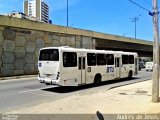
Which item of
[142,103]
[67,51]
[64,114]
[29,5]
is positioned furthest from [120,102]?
[29,5]

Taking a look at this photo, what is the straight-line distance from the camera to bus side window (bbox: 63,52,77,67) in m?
18.1

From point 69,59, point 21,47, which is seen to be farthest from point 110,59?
point 21,47

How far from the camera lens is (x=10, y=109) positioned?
12.0m

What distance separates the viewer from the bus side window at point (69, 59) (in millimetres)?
18147

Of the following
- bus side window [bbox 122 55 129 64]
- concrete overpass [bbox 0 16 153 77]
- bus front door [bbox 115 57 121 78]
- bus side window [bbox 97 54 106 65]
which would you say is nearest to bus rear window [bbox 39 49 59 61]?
bus side window [bbox 97 54 106 65]

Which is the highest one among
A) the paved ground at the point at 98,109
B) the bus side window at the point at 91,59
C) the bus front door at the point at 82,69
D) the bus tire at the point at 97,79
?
the bus side window at the point at 91,59

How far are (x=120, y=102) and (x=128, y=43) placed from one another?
50.0 meters

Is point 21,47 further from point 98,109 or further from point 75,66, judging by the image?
point 98,109

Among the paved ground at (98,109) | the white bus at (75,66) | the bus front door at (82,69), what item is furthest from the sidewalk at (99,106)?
the bus front door at (82,69)

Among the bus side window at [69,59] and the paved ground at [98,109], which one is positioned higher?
the bus side window at [69,59]

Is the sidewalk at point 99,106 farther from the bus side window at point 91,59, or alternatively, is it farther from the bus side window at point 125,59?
the bus side window at point 125,59

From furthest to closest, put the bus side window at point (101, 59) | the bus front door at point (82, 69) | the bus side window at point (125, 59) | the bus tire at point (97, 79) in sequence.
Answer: the bus side window at point (125, 59)
the bus side window at point (101, 59)
the bus tire at point (97, 79)
the bus front door at point (82, 69)

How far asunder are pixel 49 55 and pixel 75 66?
1732 millimetres

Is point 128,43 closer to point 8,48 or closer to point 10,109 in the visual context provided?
point 8,48
